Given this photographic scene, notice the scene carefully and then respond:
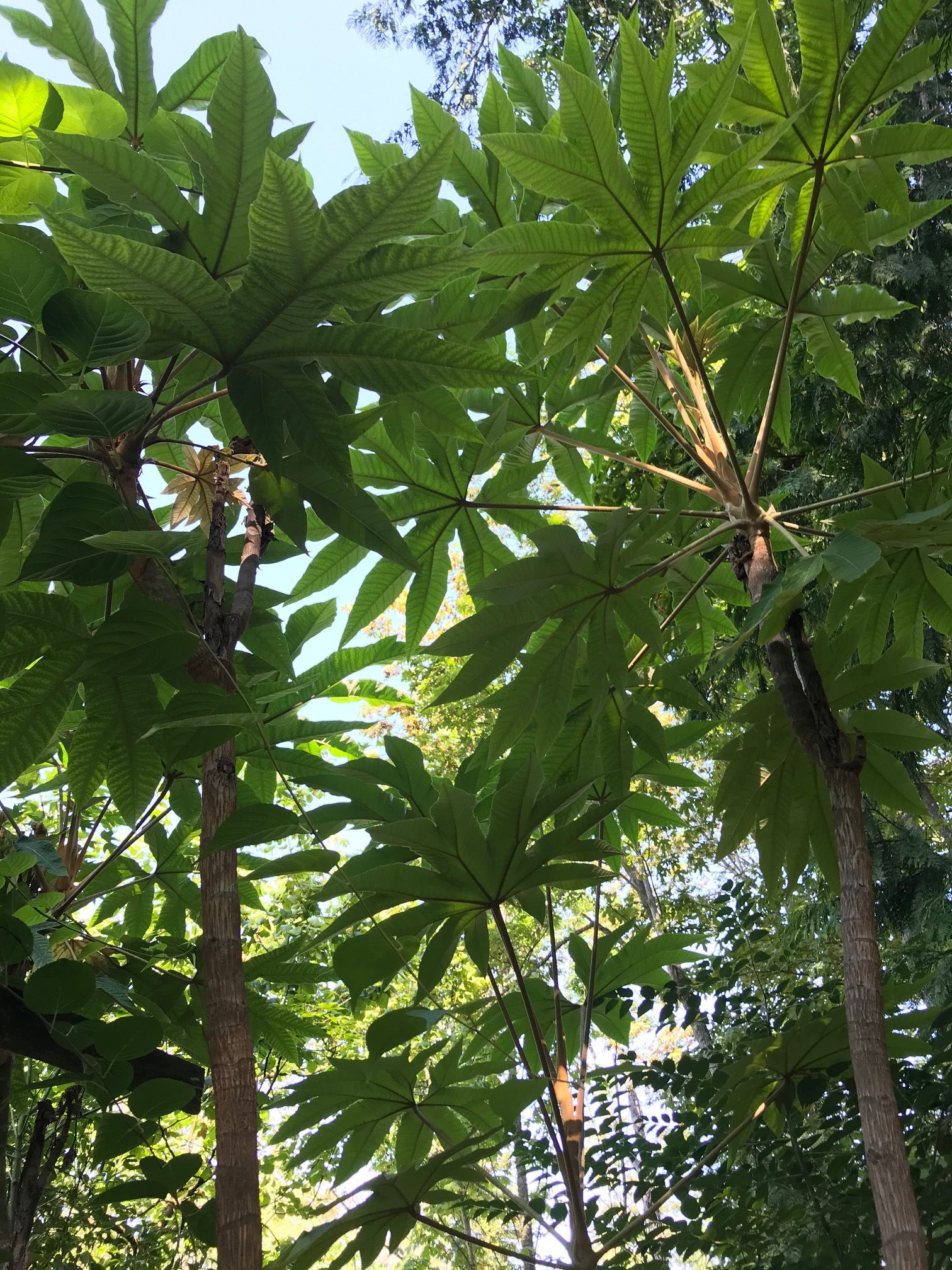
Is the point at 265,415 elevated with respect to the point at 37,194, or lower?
lower

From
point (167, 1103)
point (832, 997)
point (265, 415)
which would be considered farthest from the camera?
point (832, 997)

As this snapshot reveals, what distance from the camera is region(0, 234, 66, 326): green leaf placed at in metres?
0.84

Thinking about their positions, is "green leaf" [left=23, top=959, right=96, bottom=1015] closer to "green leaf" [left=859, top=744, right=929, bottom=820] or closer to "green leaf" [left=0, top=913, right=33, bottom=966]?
"green leaf" [left=0, top=913, right=33, bottom=966]

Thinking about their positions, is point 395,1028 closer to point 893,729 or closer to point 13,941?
point 13,941

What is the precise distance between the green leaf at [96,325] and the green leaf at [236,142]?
14 cm

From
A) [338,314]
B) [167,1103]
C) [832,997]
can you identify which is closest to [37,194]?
[338,314]

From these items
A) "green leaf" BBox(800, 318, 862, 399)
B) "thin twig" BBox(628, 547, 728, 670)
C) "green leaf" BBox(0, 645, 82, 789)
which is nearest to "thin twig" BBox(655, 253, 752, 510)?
"thin twig" BBox(628, 547, 728, 670)

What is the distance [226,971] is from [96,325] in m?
0.58

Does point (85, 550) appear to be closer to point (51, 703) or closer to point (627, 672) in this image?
point (51, 703)

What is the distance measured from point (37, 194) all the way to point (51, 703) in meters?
0.61

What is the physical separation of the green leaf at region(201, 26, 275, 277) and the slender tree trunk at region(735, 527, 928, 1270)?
29.4 inches

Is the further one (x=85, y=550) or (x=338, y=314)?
(x=338, y=314)

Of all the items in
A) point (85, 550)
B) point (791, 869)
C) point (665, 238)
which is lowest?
point (791, 869)

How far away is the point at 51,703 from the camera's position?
3.23ft
